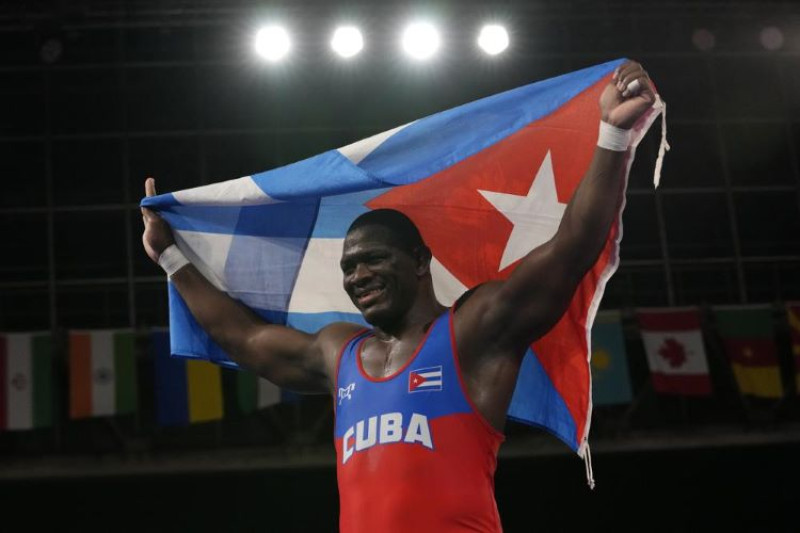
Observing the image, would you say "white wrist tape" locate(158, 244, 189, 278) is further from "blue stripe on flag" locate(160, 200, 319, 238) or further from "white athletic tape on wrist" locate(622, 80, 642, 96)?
"white athletic tape on wrist" locate(622, 80, 642, 96)

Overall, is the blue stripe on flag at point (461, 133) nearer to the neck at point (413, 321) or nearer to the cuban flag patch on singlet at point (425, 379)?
the neck at point (413, 321)

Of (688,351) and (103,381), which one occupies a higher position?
(103,381)

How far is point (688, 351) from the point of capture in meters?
8.99

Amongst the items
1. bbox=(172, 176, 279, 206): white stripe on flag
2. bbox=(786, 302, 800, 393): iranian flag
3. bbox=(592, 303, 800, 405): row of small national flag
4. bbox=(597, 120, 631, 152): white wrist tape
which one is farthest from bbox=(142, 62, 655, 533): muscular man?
bbox=(786, 302, 800, 393): iranian flag

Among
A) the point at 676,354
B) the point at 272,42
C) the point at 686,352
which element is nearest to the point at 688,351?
the point at 686,352

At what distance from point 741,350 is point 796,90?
413 cm

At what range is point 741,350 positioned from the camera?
29.9 feet

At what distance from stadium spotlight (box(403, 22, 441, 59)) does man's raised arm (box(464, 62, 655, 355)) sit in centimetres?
721

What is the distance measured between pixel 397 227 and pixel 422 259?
0.42ft

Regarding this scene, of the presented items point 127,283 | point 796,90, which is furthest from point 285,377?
point 796,90

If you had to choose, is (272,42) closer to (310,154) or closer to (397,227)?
(310,154)

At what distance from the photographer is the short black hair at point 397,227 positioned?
112 inches

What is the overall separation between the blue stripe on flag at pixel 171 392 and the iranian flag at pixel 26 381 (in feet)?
3.32

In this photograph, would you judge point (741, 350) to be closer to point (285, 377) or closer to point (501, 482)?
point (501, 482)
